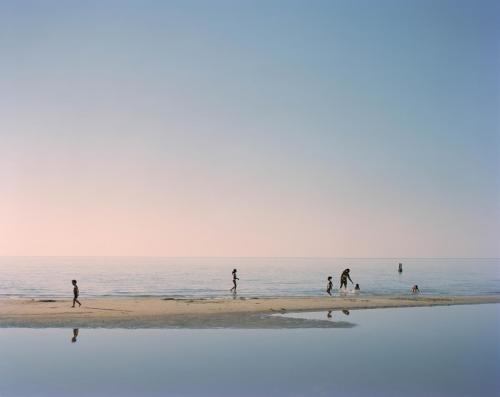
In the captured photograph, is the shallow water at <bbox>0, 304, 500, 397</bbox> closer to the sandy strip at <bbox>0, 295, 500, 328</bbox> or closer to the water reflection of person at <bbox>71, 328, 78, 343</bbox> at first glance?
the water reflection of person at <bbox>71, 328, 78, 343</bbox>

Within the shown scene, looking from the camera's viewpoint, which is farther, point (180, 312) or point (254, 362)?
point (180, 312)

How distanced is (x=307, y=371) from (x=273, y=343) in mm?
5300

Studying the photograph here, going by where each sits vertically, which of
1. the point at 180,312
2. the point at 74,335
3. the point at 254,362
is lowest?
the point at 254,362

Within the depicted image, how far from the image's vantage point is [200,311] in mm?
33562

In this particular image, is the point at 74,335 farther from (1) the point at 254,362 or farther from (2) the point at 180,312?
(2) the point at 180,312

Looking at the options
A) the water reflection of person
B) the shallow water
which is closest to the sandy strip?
the water reflection of person

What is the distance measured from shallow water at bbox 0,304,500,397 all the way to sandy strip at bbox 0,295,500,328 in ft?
7.37

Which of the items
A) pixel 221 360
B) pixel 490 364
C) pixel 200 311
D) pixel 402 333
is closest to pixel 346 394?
pixel 221 360

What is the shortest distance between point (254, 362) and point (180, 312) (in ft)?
52.5

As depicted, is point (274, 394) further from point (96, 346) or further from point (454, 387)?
point (96, 346)

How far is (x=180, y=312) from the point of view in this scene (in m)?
33.2

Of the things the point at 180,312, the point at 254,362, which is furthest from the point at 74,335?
the point at 180,312

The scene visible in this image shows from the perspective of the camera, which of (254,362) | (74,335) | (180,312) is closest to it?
(254,362)

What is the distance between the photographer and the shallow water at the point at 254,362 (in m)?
14.6
